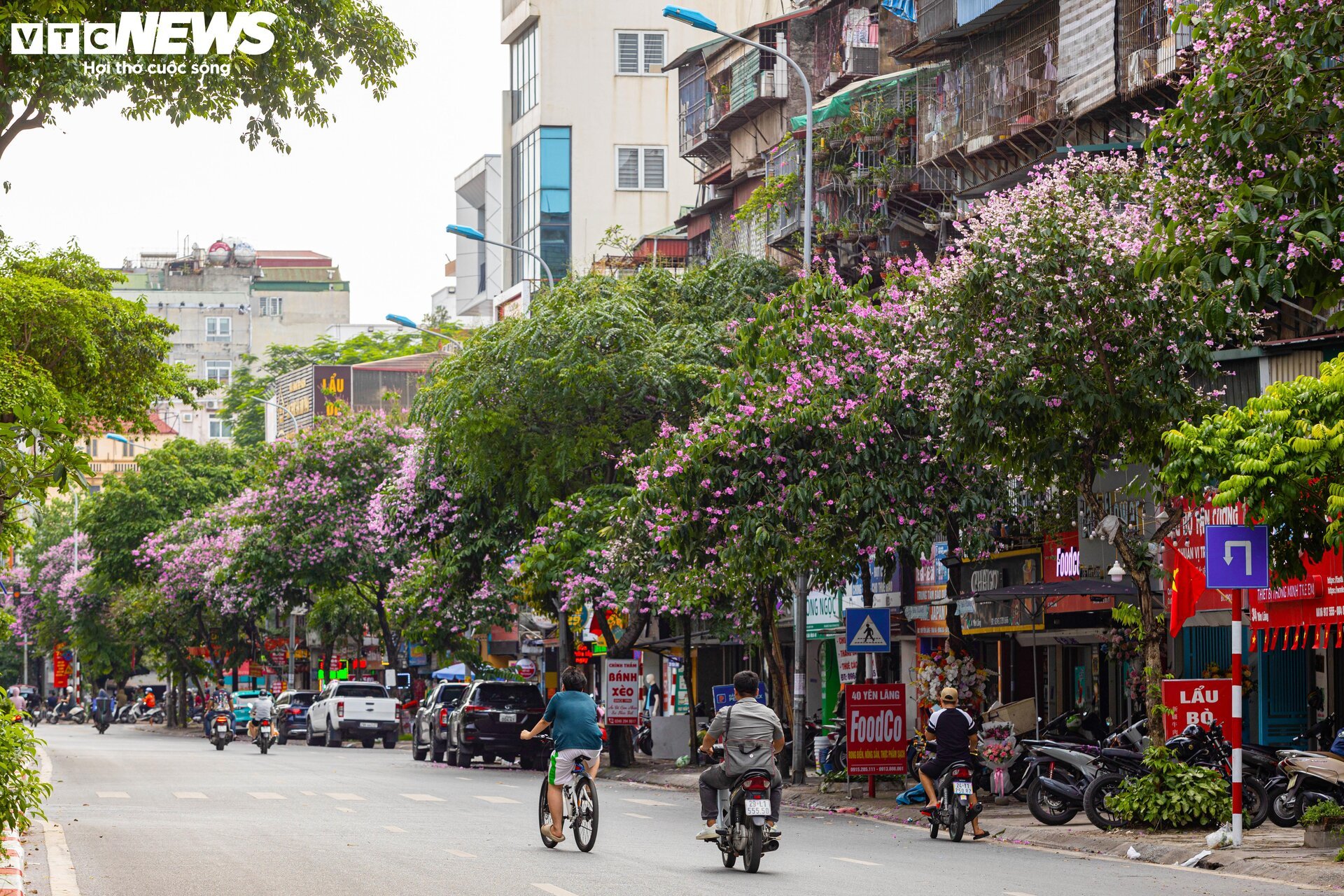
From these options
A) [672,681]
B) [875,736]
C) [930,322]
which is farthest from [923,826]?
[672,681]

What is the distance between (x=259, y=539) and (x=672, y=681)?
12463 mm

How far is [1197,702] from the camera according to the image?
1980 centimetres

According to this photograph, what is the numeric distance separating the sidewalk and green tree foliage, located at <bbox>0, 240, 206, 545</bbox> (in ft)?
34.1

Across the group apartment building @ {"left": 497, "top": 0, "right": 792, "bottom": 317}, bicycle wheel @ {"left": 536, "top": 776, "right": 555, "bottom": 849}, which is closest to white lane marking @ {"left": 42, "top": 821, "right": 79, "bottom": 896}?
bicycle wheel @ {"left": 536, "top": 776, "right": 555, "bottom": 849}

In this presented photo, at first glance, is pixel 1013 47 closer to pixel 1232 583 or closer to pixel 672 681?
pixel 1232 583

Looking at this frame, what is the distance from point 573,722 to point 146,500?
58956mm

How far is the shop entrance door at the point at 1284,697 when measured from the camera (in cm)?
2530

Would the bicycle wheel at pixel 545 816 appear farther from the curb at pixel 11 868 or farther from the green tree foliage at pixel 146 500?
the green tree foliage at pixel 146 500

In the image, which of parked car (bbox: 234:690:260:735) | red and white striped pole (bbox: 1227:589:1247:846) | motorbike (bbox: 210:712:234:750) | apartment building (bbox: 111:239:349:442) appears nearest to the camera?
red and white striped pole (bbox: 1227:589:1247:846)

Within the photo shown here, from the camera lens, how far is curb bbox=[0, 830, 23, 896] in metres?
12.8

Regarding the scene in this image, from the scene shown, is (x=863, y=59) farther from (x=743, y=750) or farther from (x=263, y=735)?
(x=743, y=750)

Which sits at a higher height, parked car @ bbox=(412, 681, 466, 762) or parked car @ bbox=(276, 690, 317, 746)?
parked car @ bbox=(412, 681, 466, 762)

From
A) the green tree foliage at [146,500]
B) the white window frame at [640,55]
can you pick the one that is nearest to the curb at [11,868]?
the green tree foliage at [146,500]

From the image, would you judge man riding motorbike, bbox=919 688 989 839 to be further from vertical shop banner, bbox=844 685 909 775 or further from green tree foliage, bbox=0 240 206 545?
green tree foliage, bbox=0 240 206 545
